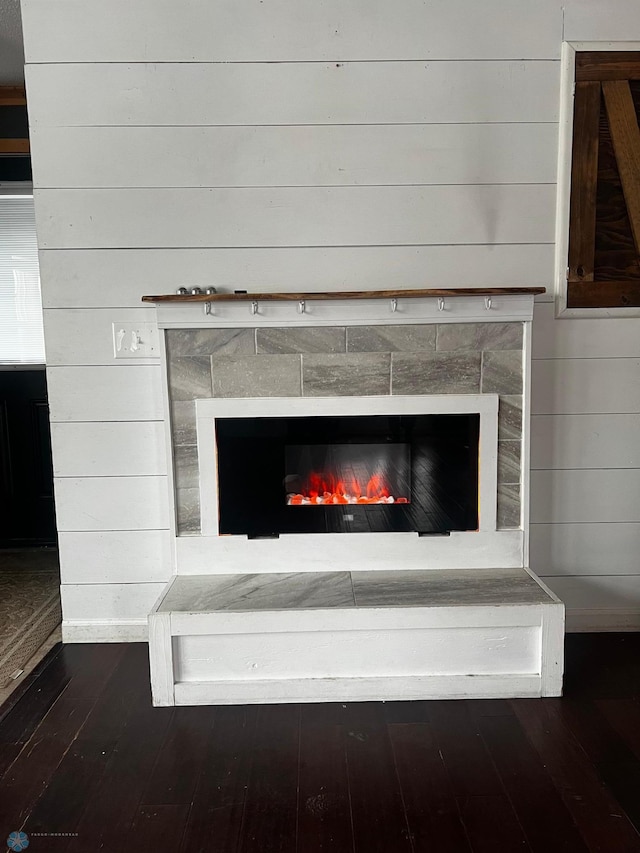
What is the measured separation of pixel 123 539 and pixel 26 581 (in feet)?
3.34

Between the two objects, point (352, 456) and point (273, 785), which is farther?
point (352, 456)

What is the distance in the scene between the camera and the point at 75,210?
225 cm

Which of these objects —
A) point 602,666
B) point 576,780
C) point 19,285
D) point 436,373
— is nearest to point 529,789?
point 576,780

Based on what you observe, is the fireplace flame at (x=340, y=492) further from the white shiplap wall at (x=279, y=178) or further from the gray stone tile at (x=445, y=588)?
the white shiplap wall at (x=279, y=178)

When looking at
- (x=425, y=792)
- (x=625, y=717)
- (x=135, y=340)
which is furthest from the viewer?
(x=135, y=340)

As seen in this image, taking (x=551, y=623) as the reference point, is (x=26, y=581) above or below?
below

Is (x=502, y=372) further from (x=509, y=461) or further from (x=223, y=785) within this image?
(x=223, y=785)

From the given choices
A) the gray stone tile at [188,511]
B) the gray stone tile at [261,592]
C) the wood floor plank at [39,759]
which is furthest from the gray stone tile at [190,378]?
the wood floor plank at [39,759]

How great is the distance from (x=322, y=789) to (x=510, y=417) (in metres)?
1.31

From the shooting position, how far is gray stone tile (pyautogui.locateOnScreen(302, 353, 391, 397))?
7.28 ft

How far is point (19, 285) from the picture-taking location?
11.3ft

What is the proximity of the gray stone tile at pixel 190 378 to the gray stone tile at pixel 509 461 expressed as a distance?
1043mm

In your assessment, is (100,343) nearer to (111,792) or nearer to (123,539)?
(123,539)

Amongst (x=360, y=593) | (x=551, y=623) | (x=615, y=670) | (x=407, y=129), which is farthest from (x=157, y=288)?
(x=615, y=670)
